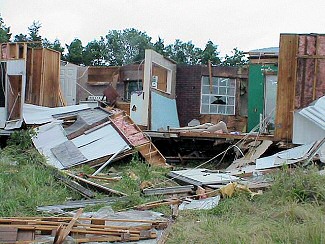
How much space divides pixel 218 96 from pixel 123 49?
22742mm

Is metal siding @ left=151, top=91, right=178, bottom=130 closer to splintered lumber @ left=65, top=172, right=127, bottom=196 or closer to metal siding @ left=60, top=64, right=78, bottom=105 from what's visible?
metal siding @ left=60, top=64, right=78, bottom=105

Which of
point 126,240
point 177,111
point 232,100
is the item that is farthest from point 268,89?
point 126,240

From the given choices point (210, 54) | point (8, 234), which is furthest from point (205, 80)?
point (210, 54)

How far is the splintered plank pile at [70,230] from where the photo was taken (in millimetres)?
4773

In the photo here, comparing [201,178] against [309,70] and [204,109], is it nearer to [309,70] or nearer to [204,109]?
[309,70]

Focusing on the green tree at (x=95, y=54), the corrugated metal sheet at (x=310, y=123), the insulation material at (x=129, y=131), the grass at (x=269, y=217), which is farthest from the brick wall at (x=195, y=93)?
the green tree at (x=95, y=54)

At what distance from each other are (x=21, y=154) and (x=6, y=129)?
9.24 feet

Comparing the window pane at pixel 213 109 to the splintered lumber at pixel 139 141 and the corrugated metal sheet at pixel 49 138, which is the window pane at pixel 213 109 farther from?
the corrugated metal sheet at pixel 49 138

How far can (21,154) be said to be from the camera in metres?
11.3

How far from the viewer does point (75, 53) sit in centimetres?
3200

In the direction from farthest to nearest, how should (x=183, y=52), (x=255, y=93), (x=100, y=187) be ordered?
(x=183, y=52) → (x=255, y=93) → (x=100, y=187)

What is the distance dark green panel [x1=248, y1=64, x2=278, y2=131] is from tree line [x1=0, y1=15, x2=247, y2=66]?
1322cm

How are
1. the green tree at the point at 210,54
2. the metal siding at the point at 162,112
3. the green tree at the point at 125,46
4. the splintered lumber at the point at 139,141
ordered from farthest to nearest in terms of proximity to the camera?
the green tree at the point at 125,46 < the green tree at the point at 210,54 < the metal siding at the point at 162,112 < the splintered lumber at the point at 139,141

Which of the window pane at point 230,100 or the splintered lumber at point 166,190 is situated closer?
the splintered lumber at point 166,190
